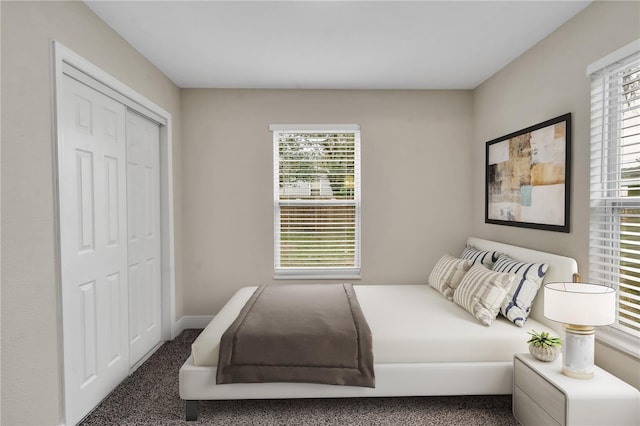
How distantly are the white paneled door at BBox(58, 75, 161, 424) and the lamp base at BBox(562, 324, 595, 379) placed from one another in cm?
282

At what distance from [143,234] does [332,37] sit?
2.30 metres

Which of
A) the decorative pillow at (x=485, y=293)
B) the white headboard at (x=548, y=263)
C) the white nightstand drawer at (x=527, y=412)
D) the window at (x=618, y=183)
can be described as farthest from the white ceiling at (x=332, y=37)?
the white nightstand drawer at (x=527, y=412)

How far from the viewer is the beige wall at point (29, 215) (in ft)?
5.48

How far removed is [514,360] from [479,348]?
0.67ft

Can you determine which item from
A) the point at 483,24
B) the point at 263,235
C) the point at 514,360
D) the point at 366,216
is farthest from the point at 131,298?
the point at 483,24

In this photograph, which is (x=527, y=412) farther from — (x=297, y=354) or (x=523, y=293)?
(x=297, y=354)

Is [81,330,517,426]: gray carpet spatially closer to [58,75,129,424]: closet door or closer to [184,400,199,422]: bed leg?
[184,400,199,422]: bed leg

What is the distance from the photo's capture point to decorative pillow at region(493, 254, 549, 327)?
245 cm

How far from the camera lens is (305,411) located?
2334 millimetres

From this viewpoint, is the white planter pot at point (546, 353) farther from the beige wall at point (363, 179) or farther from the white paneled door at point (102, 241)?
the white paneled door at point (102, 241)

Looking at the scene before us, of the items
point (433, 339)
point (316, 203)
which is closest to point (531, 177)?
point (433, 339)

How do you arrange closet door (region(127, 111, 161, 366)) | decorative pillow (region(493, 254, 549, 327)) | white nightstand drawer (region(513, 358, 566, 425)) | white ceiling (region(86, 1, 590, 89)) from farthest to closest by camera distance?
1. closet door (region(127, 111, 161, 366))
2. decorative pillow (region(493, 254, 549, 327))
3. white ceiling (region(86, 1, 590, 89))
4. white nightstand drawer (region(513, 358, 566, 425))

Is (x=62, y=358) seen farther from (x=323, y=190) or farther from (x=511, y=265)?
(x=511, y=265)

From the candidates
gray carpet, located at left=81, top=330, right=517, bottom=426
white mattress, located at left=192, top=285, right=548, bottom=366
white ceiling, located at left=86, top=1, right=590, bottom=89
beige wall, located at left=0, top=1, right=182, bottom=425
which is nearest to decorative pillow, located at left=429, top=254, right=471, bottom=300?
white mattress, located at left=192, top=285, right=548, bottom=366
